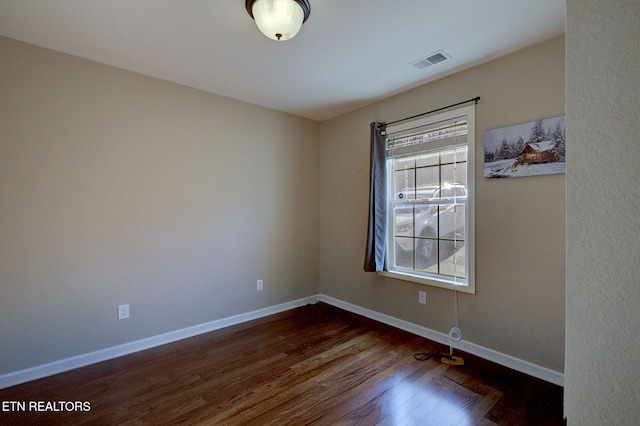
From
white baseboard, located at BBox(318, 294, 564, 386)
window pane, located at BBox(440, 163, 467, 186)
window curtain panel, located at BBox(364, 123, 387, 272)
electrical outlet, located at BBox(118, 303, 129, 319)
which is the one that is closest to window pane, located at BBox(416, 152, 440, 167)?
window pane, located at BBox(440, 163, 467, 186)

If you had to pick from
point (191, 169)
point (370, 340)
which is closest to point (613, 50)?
point (370, 340)

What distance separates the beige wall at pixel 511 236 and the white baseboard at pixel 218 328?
0.06 meters

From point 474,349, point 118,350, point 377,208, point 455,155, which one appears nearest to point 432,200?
point 455,155

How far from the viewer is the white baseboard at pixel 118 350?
2158 millimetres

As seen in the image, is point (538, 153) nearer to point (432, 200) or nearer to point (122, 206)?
point (432, 200)

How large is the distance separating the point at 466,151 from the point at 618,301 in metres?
2.43

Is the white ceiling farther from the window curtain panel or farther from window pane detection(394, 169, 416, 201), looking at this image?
window pane detection(394, 169, 416, 201)

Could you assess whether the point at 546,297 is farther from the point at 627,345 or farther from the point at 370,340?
the point at 627,345

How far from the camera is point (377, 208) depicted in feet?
10.6

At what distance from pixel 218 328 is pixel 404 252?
87.0 inches

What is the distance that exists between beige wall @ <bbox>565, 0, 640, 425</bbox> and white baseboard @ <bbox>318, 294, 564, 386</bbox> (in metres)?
2.19

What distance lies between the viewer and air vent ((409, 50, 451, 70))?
2.36m

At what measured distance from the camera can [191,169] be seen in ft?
9.77

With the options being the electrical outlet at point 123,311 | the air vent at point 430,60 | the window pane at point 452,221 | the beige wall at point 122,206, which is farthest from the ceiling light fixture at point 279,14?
the electrical outlet at point 123,311
